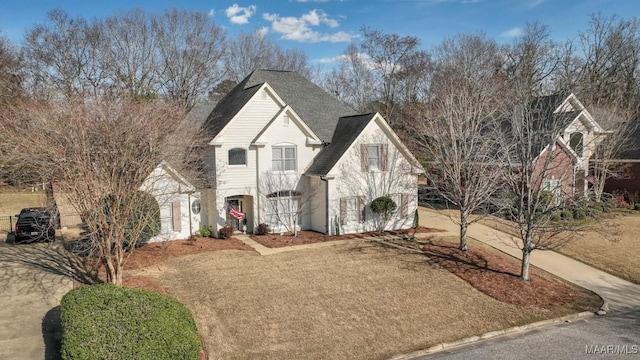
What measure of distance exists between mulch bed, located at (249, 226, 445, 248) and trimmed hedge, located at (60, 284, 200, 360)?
10.1m

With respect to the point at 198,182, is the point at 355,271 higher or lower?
lower

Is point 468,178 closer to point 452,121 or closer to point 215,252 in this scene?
point 452,121

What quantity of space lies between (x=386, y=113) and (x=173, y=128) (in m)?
31.9

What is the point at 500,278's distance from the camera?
15312 mm

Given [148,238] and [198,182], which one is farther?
[198,182]

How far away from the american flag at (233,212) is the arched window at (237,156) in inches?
86.5

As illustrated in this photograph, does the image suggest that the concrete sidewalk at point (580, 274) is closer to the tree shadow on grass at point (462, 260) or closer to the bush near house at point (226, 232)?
the tree shadow on grass at point (462, 260)

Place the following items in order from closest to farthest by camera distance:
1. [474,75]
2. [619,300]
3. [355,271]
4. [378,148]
→ [619,300] → [355,271] → [378,148] → [474,75]

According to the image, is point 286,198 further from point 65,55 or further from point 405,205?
point 65,55

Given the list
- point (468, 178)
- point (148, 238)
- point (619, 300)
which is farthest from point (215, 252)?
point (619, 300)

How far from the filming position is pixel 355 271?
15727 millimetres

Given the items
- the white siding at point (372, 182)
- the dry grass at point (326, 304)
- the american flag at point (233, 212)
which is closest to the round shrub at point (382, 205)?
the white siding at point (372, 182)

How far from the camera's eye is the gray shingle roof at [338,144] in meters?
21.2

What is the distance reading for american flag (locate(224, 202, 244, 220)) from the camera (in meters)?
20.4
